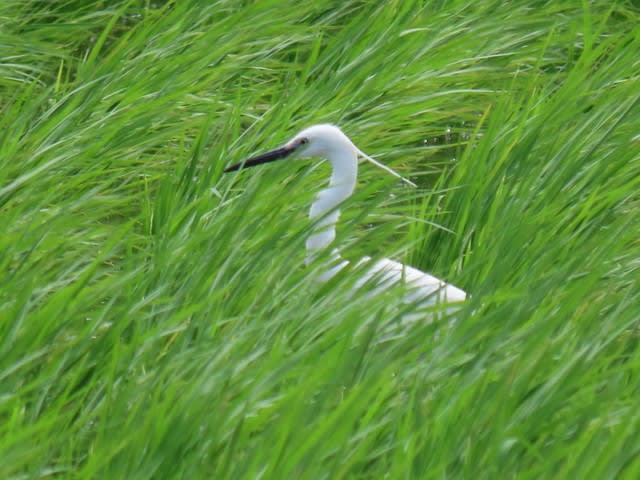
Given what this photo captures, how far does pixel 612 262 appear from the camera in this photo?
2998 mm

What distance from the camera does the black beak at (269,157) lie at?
11.2ft

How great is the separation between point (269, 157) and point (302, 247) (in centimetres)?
52

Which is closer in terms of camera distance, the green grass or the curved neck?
the green grass

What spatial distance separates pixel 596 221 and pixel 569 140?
403mm

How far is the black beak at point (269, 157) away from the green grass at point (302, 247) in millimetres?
34

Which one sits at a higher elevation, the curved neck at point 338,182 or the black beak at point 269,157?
the black beak at point 269,157

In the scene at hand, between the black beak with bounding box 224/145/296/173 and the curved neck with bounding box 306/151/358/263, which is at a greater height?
the black beak with bounding box 224/145/296/173

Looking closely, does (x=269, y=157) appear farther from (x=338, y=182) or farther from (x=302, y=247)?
(x=302, y=247)

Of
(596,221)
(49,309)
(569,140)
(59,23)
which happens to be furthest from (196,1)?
(49,309)

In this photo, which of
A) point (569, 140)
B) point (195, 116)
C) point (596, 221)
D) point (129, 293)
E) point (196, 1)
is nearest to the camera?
point (129, 293)

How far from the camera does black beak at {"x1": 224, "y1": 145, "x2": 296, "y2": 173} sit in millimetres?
3416

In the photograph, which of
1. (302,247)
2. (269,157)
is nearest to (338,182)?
(269,157)

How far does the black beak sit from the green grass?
0.03 meters

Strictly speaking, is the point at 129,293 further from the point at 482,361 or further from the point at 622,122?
the point at 622,122
